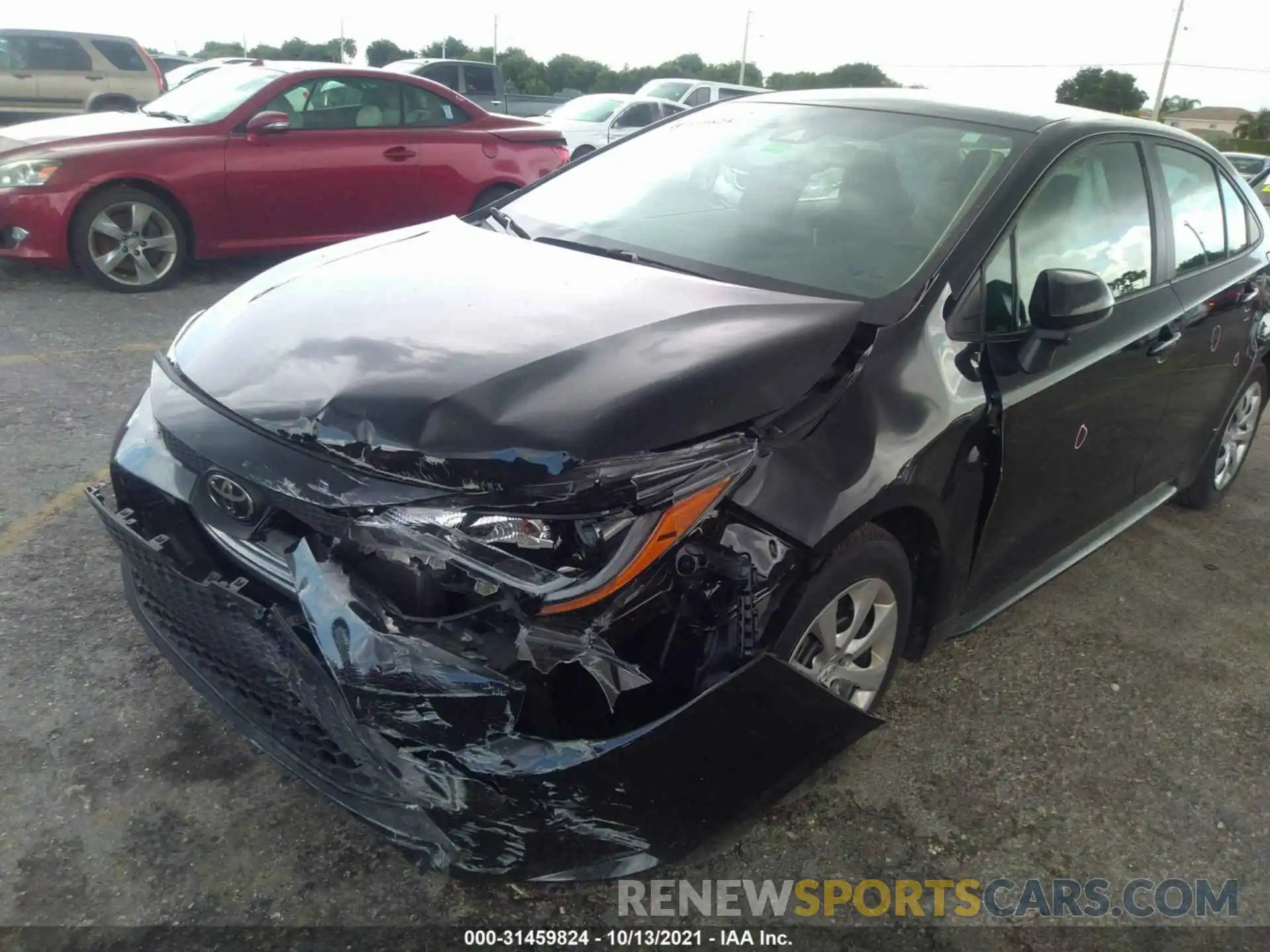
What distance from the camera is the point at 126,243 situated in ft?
21.0

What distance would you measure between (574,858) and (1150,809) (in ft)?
5.27

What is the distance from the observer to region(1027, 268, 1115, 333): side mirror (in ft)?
8.01

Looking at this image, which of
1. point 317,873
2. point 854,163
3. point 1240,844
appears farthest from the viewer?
point 854,163

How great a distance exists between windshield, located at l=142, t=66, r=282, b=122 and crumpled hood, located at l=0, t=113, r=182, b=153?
0.65 ft

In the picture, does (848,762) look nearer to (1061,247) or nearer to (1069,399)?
(1069,399)

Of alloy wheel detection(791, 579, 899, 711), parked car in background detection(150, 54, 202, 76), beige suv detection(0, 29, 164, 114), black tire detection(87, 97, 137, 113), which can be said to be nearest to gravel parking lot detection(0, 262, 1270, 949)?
alloy wheel detection(791, 579, 899, 711)

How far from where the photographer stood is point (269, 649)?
186 cm

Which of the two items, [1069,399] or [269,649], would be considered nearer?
[269,649]

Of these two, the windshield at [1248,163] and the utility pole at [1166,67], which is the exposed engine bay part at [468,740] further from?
the utility pole at [1166,67]

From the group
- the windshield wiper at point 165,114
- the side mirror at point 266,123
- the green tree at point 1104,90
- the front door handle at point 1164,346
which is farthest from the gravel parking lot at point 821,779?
the green tree at point 1104,90

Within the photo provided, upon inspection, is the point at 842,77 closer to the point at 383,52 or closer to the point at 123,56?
the point at 383,52

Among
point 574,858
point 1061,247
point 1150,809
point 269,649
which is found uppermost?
point 1061,247

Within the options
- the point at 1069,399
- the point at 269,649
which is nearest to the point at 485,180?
the point at 1069,399

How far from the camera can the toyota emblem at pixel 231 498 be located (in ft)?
6.45
